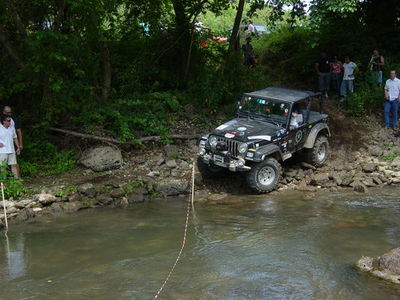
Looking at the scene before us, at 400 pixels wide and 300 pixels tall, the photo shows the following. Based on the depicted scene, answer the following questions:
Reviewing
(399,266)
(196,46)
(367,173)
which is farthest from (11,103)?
(399,266)

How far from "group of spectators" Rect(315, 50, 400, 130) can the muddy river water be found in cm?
315

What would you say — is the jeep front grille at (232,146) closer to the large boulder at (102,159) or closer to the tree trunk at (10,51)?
the large boulder at (102,159)

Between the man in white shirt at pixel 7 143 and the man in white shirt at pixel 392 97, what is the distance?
9537 mm

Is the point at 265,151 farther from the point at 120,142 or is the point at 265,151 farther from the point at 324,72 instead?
the point at 324,72

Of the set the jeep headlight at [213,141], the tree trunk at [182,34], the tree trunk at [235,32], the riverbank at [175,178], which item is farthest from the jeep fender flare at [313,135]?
the tree trunk at [182,34]

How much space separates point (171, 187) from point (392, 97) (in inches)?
259

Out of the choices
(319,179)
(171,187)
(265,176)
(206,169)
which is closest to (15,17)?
(171,187)

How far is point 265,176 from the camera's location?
12.4m

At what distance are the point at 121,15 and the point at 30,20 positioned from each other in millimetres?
2518

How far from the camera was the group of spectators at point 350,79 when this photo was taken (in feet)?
49.2

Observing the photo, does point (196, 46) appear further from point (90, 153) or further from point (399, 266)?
point (399, 266)

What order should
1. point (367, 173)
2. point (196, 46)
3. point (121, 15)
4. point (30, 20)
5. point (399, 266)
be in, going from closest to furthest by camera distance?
point (399, 266) → point (367, 173) → point (30, 20) → point (121, 15) → point (196, 46)

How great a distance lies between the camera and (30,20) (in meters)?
14.9

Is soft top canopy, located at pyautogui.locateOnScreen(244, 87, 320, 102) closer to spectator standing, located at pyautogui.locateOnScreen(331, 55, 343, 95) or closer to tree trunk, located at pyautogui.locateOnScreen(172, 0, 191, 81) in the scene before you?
spectator standing, located at pyautogui.locateOnScreen(331, 55, 343, 95)
